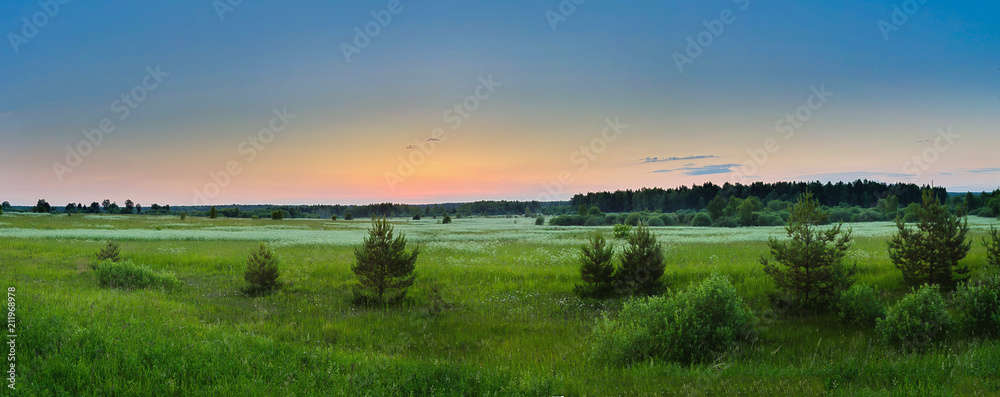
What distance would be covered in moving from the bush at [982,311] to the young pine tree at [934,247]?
4.81 metres

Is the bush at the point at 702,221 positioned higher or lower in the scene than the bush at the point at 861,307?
higher

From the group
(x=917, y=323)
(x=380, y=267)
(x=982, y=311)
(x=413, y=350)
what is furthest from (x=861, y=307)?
(x=380, y=267)

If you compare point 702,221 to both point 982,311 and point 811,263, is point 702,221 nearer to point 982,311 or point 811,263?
point 811,263

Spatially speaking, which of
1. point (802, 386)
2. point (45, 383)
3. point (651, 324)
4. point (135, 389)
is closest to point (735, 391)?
point (802, 386)

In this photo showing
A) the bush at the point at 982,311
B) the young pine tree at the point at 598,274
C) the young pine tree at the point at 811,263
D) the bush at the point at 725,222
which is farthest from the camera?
the bush at the point at 725,222

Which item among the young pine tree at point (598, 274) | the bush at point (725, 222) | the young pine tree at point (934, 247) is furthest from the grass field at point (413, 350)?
the bush at point (725, 222)

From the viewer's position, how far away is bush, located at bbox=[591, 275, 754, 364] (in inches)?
346

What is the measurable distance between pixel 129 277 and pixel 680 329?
18198 millimetres

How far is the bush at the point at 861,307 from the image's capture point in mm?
11273

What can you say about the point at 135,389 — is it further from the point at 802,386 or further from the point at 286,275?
the point at 286,275

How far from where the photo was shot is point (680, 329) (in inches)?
338

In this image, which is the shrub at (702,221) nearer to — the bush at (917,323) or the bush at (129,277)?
the bush at (917,323)

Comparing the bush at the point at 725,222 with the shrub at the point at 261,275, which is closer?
the shrub at the point at 261,275

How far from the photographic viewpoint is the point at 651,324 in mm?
9391
